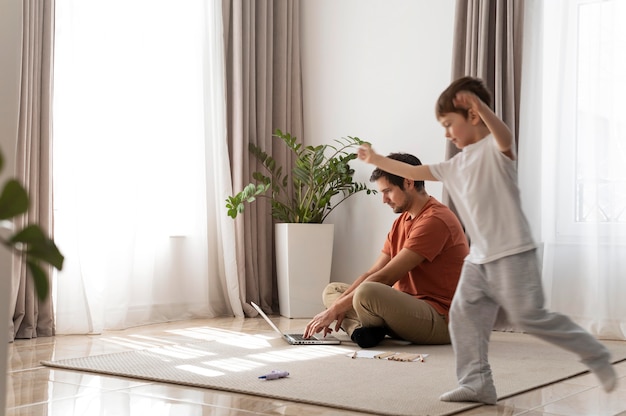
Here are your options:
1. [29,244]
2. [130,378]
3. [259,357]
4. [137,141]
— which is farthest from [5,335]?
[137,141]

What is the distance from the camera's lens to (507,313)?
2029 millimetres

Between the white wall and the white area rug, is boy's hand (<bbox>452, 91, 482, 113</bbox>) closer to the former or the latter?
the white area rug

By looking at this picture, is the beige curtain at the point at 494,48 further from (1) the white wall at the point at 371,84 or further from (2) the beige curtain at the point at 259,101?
(2) the beige curtain at the point at 259,101

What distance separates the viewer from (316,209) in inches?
187

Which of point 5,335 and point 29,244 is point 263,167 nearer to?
point 5,335

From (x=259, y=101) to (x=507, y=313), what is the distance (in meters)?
3.19

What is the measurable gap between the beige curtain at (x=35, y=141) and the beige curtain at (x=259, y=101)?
1.31 metres

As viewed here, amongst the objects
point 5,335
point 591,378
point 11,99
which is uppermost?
point 11,99

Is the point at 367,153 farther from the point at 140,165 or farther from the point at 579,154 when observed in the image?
the point at 140,165

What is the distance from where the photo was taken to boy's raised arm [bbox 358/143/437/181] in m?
2.09

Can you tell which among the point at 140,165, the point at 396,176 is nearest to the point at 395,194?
the point at 396,176

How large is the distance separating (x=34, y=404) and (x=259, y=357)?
100 cm

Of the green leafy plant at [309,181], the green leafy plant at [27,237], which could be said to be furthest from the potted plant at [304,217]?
the green leafy plant at [27,237]

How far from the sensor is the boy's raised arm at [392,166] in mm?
2088
